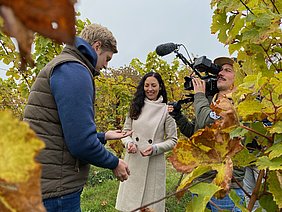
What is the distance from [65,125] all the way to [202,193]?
0.94 metres

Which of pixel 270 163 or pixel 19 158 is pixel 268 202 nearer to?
pixel 270 163

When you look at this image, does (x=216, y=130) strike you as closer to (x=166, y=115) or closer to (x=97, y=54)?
(x=97, y=54)

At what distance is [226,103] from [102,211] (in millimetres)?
3982

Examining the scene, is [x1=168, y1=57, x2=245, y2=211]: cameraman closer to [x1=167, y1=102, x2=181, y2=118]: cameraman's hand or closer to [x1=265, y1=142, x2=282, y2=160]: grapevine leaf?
[x1=167, y1=102, x2=181, y2=118]: cameraman's hand

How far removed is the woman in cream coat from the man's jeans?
146 centimetres

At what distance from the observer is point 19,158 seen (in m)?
0.25

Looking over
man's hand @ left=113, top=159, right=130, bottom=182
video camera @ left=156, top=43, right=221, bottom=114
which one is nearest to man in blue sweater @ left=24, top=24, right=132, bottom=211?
man's hand @ left=113, top=159, right=130, bottom=182

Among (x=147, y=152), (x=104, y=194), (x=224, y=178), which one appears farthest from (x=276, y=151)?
(x=104, y=194)

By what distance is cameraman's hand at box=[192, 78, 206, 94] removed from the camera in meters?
2.68

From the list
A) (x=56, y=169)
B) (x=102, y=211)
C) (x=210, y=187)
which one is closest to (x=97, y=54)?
(x=56, y=169)

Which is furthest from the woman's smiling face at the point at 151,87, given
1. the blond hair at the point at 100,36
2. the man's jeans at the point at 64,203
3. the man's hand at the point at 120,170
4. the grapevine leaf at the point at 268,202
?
the grapevine leaf at the point at 268,202

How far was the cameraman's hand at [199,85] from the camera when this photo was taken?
2.68 m

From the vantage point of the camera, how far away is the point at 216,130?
1032 mm

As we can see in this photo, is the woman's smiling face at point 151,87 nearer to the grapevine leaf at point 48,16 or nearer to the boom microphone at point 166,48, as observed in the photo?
the boom microphone at point 166,48
